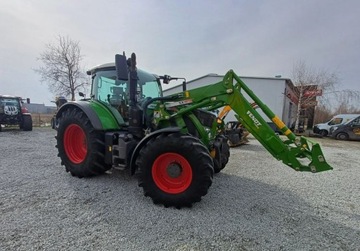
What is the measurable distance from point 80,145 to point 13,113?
38.0 ft

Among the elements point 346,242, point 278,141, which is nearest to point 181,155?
point 278,141

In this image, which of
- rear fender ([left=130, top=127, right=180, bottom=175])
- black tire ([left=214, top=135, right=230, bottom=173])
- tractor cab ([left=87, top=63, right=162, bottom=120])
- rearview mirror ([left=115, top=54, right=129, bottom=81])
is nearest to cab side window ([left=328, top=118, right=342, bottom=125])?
black tire ([left=214, top=135, right=230, bottom=173])

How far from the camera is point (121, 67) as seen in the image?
12.2 feet

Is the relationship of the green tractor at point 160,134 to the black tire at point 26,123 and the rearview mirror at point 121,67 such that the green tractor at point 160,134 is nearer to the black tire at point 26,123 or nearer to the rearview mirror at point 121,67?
the rearview mirror at point 121,67

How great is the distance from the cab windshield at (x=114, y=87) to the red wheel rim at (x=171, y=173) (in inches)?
71.9

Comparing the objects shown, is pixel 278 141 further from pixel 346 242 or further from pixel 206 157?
pixel 346 242

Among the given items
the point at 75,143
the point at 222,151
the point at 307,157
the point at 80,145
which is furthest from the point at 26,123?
the point at 307,157

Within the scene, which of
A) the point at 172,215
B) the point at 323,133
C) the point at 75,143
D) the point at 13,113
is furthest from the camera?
the point at 323,133

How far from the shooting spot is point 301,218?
3.18 meters

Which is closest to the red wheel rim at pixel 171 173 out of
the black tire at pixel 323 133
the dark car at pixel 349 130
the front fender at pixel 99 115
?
the front fender at pixel 99 115

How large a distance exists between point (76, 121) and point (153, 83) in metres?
1.83

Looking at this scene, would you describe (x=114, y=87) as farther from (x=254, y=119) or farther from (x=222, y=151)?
(x=254, y=119)

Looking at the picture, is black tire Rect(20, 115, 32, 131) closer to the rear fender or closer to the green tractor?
the green tractor

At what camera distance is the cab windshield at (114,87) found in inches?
188
